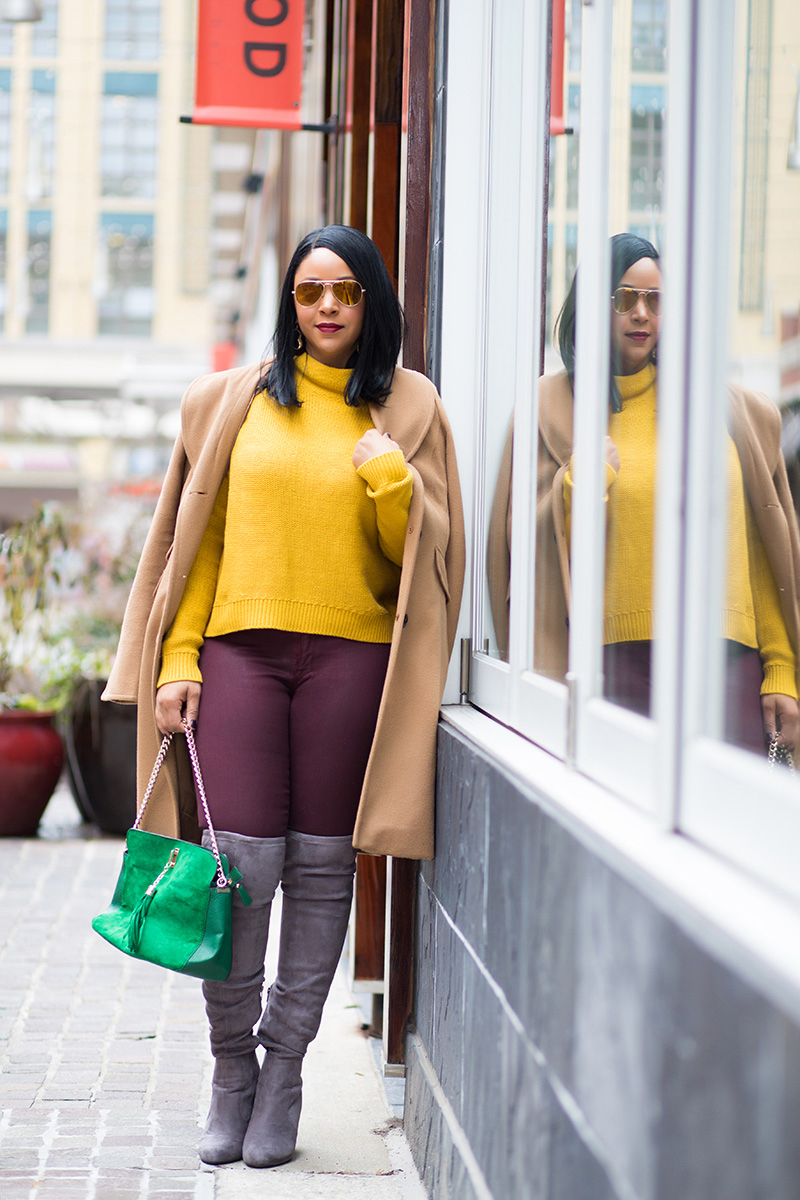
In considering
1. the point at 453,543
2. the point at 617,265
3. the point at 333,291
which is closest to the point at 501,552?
the point at 453,543

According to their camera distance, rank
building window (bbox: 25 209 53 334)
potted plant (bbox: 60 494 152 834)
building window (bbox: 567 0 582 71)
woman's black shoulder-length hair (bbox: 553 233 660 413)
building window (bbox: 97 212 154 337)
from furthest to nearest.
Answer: building window (bbox: 97 212 154 337)
building window (bbox: 25 209 53 334)
potted plant (bbox: 60 494 152 834)
building window (bbox: 567 0 582 71)
woman's black shoulder-length hair (bbox: 553 233 660 413)

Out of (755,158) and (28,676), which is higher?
(755,158)

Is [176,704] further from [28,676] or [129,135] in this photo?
[129,135]

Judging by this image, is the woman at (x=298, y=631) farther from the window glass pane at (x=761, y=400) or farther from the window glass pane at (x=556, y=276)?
the window glass pane at (x=761, y=400)

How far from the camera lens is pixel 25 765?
19.7 feet

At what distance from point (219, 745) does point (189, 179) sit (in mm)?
41723

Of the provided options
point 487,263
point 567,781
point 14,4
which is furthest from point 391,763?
point 14,4

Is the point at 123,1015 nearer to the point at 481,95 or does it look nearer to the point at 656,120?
the point at 481,95

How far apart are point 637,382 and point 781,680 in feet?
1.40

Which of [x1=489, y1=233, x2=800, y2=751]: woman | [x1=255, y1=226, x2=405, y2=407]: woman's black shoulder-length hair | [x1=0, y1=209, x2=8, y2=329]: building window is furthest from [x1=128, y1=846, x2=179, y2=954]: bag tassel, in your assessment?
[x1=0, y1=209, x2=8, y2=329]: building window

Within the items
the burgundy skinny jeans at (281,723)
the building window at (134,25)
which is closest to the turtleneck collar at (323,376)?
the burgundy skinny jeans at (281,723)

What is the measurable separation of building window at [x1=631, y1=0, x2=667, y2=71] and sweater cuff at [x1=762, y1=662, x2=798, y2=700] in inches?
29.9

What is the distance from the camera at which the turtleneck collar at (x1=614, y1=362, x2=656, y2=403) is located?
5.53 ft

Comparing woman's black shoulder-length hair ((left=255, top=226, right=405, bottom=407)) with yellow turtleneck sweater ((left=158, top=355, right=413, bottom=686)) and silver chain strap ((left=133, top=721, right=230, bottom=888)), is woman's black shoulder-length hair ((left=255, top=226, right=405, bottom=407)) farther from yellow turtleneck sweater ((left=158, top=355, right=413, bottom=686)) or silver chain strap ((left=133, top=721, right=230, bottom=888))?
silver chain strap ((left=133, top=721, right=230, bottom=888))
